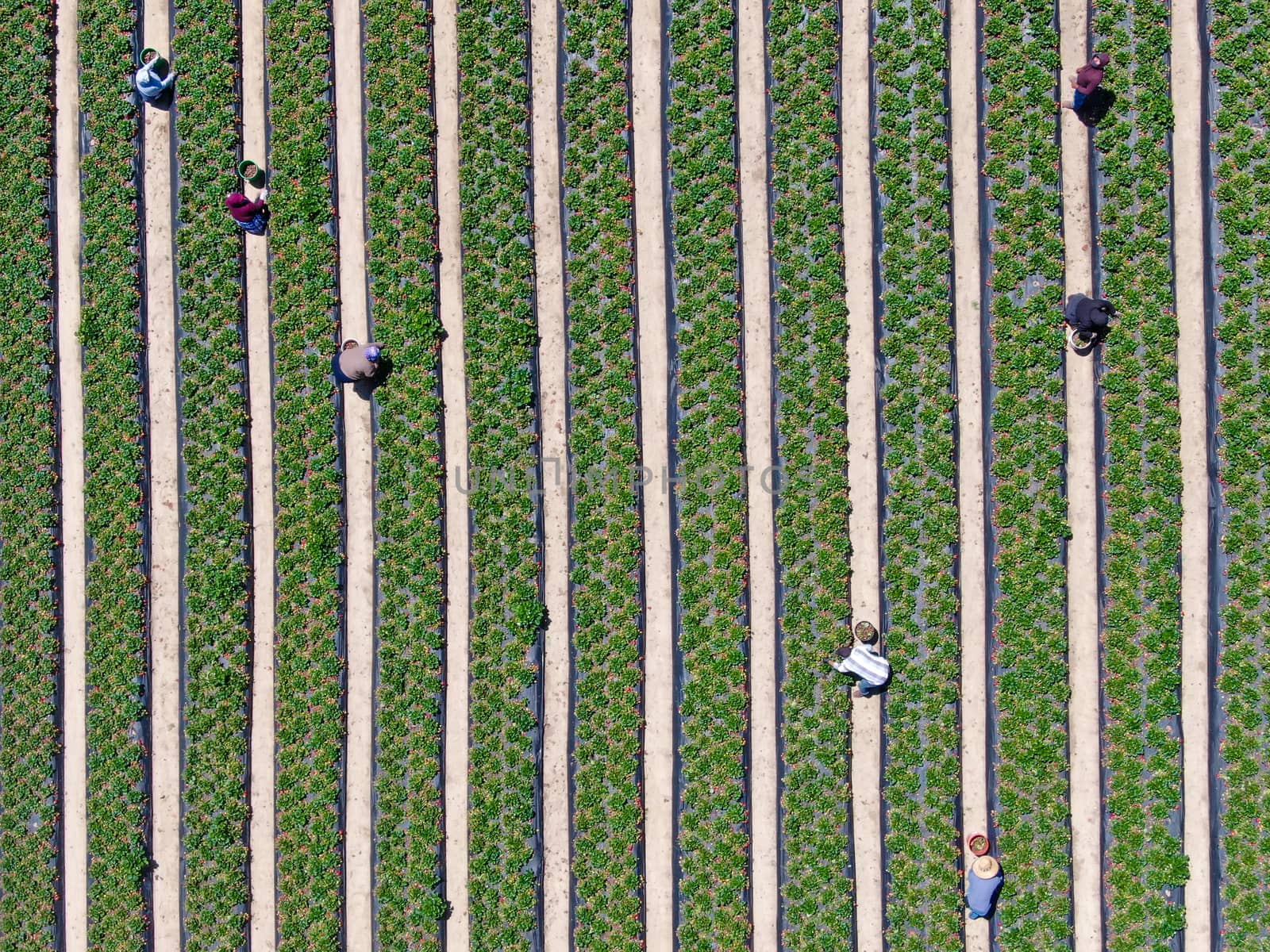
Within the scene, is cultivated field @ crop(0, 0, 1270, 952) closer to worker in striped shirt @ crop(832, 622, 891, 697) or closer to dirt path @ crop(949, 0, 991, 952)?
dirt path @ crop(949, 0, 991, 952)

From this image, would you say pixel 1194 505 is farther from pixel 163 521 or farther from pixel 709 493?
pixel 163 521

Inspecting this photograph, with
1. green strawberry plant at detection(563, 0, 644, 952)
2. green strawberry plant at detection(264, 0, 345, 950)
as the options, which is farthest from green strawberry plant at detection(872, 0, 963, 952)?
green strawberry plant at detection(264, 0, 345, 950)


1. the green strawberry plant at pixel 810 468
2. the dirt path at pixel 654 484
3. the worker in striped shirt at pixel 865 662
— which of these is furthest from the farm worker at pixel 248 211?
the worker in striped shirt at pixel 865 662

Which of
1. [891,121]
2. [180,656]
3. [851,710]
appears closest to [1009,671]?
[851,710]

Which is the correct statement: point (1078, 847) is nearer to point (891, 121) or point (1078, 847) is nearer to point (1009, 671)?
point (1009, 671)

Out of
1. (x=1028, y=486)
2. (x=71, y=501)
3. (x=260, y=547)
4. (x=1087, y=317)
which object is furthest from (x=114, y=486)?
(x=1087, y=317)

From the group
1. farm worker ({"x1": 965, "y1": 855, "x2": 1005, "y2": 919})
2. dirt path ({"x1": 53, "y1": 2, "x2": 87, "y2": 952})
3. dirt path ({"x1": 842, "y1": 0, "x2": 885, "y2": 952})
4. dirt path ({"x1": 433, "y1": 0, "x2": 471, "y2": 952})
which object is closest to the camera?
farm worker ({"x1": 965, "y1": 855, "x2": 1005, "y2": 919})

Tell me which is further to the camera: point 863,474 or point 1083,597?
point 863,474
